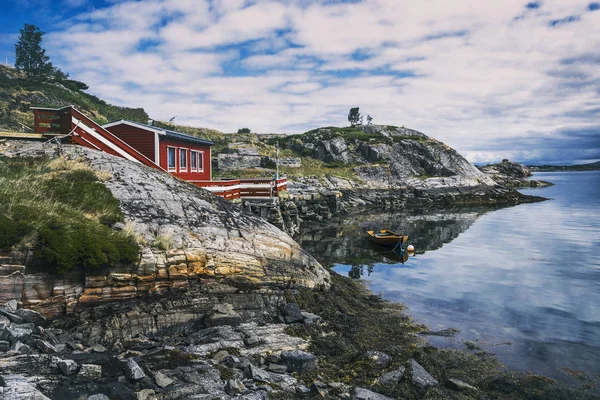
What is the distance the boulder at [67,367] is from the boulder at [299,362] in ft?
16.5

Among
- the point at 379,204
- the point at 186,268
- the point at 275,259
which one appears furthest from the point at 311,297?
the point at 379,204

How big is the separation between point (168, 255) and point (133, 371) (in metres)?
5.20

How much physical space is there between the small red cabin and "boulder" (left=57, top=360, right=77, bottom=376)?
19367mm

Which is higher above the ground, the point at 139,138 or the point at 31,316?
the point at 139,138

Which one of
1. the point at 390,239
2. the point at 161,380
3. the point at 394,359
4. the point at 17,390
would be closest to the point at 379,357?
the point at 394,359

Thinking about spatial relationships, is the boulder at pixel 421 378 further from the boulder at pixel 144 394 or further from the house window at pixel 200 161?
the house window at pixel 200 161

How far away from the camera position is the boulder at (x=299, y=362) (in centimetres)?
1034

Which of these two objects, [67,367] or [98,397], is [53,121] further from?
[98,397]

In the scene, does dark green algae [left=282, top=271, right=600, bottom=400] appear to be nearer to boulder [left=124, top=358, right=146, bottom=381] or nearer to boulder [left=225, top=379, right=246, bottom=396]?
boulder [left=225, top=379, right=246, bottom=396]

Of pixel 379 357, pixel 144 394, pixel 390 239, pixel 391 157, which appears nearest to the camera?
pixel 144 394

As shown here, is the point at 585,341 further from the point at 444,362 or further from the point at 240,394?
the point at 240,394

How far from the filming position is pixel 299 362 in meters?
10.5

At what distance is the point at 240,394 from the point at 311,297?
309 inches

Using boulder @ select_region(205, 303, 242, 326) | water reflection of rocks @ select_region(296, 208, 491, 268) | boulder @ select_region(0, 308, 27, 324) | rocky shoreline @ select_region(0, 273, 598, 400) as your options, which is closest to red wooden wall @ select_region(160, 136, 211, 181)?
water reflection of rocks @ select_region(296, 208, 491, 268)
